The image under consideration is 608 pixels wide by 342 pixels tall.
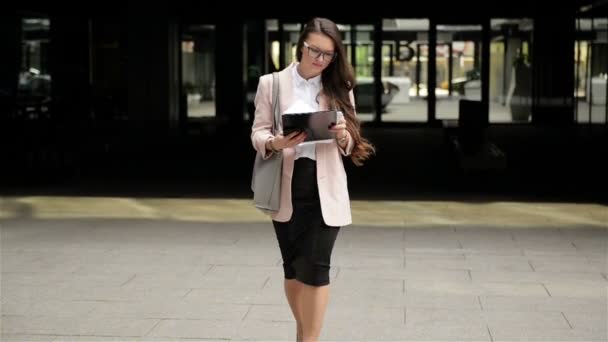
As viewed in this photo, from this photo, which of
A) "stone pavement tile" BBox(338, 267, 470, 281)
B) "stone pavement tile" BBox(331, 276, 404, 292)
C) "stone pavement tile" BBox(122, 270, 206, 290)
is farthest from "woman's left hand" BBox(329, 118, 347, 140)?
"stone pavement tile" BBox(338, 267, 470, 281)

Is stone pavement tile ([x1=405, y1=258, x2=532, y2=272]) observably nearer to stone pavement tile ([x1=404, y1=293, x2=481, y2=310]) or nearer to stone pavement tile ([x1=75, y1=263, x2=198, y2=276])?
stone pavement tile ([x1=404, y1=293, x2=481, y2=310])

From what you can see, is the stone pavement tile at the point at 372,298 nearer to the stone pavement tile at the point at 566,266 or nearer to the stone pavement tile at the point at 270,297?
the stone pavement tile at the point at 270,297

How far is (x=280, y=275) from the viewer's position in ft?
23.3

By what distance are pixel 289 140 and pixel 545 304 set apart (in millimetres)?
2767

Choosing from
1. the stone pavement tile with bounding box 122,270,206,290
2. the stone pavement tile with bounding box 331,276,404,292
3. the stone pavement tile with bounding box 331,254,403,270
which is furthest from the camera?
the stone pavement tile with bounding box 331,254,403,270

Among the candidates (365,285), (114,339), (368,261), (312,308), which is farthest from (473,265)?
(312,308)

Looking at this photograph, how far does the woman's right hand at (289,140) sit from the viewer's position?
408 centimetres

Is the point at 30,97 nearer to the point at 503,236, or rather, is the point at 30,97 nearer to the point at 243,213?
the point at 243,213

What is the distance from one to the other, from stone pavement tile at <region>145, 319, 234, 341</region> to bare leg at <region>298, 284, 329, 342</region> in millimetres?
976

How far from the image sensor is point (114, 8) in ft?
79.1

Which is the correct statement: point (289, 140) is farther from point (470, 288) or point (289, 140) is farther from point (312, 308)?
point (470, 288)

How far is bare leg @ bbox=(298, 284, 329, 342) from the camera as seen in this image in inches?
175

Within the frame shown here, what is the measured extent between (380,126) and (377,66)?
157cm

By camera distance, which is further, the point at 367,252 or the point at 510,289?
the point at 367,252
